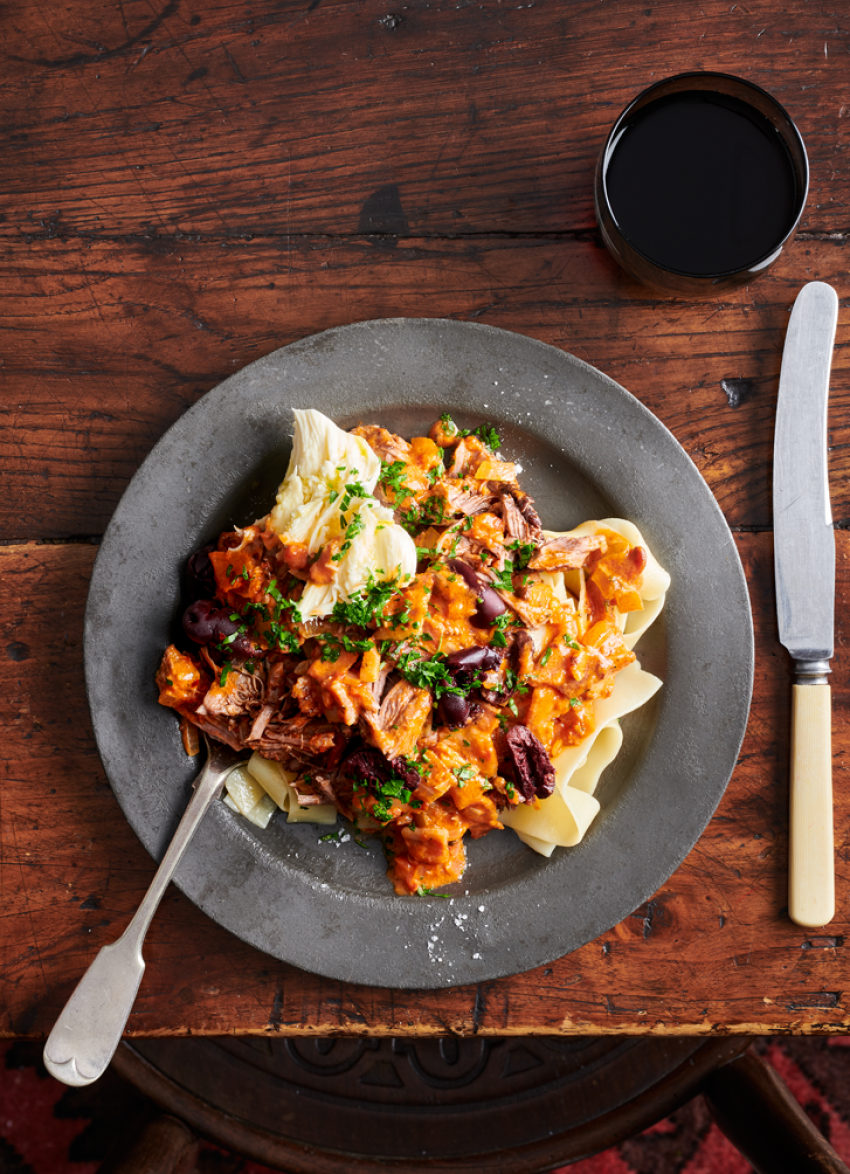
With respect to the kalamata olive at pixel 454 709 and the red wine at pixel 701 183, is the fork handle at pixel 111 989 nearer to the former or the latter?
the kalamata olive at pixel 454 709

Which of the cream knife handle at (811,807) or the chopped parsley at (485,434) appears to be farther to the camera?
the cream knife handle at (811,807)

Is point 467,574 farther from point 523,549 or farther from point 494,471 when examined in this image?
point 494,471

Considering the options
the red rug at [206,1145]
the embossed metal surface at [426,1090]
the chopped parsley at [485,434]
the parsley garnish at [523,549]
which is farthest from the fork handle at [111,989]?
the red rug at [206,1145]

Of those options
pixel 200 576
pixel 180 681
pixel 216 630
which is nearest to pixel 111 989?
pixel 180 681

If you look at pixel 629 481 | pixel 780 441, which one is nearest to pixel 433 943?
pixel 629 481

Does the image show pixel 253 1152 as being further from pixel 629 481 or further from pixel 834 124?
pixel 834 124

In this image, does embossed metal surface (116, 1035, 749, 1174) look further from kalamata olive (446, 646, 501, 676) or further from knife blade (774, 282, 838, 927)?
kalamata olive (446, 646, 501, 676)
